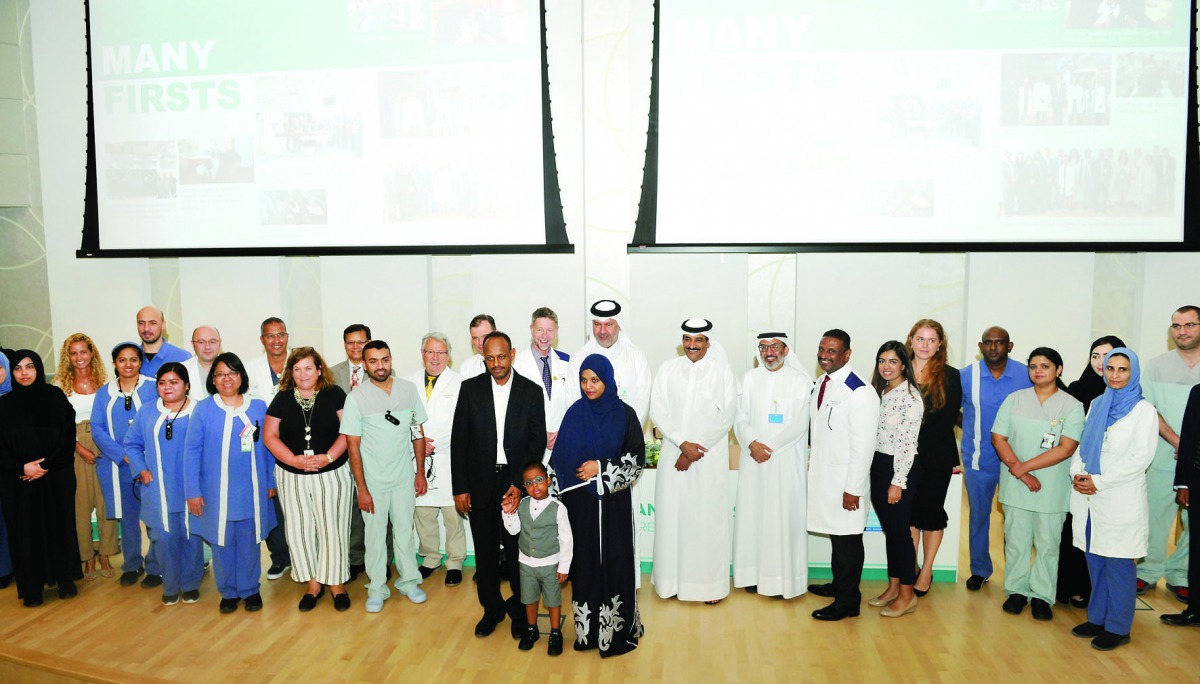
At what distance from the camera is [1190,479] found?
411 centimetres

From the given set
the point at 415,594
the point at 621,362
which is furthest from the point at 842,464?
the point at 415,594

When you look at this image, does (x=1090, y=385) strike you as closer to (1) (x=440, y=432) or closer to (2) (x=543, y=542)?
(2) (x=543, y=542)

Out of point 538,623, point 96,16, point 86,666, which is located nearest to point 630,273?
point 538,623

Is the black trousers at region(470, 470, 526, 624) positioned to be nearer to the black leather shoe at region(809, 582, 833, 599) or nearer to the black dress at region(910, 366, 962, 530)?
the black leather shoe at region(809, 582, 833, 599)

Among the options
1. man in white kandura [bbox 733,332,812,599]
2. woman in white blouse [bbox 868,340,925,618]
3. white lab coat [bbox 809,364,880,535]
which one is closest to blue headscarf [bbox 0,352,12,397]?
man in white kandura [bbox 733,332,812,599]

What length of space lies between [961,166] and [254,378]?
5.11 m

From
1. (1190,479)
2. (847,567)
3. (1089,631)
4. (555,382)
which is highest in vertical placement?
(555,382)

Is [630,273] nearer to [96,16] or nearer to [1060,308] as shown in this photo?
[1060,308]

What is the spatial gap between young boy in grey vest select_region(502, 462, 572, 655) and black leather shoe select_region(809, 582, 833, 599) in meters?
1.65

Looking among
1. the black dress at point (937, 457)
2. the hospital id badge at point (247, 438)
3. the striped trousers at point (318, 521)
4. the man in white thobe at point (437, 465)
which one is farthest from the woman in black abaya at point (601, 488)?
the hospital id badge at point (247, 438)

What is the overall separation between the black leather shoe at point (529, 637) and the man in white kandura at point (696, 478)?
880 mm

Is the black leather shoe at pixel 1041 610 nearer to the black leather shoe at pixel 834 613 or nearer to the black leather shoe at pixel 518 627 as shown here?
the black leather shoe at pixel 834 613

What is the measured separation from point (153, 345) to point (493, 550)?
2.83 m

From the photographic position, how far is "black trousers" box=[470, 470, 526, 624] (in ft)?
13.4
